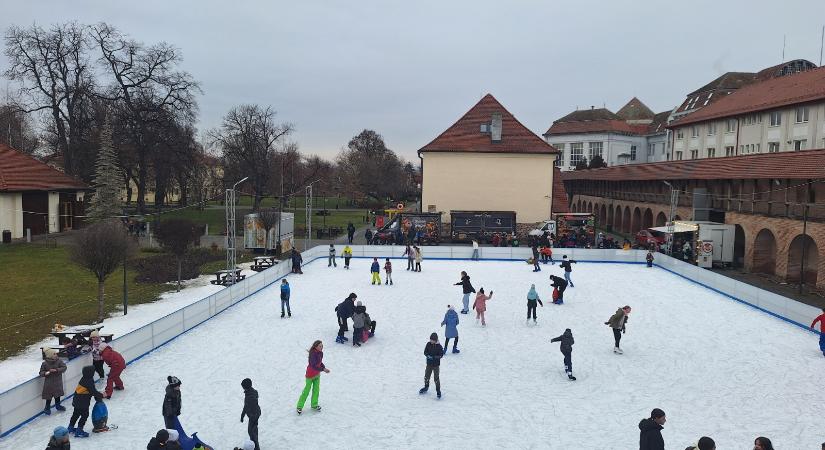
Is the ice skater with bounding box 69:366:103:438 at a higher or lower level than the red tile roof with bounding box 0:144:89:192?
lower

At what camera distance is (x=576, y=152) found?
94812 mm

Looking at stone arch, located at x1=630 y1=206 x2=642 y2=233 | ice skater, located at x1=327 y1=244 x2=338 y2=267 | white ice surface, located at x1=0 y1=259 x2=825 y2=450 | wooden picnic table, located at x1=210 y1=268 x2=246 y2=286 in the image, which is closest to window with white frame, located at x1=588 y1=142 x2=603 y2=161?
stone arch, located at x1=630 y1=206 x2=642 y2=233

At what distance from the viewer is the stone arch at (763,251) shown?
30.2m

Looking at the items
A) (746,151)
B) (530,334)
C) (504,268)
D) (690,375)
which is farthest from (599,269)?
(746,151)

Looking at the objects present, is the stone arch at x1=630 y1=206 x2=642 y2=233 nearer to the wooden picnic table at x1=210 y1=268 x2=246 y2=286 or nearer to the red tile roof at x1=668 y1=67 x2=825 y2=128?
the red tile roof at x1=668 y1=67 x2=825 y2=128

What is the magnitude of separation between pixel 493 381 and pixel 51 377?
28.7ft

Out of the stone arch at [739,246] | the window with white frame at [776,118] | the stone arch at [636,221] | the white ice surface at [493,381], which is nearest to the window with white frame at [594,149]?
the stone arch at [636,221]

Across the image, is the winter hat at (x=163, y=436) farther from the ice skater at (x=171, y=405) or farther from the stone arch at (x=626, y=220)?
the stone arch at (x=626, y=220)

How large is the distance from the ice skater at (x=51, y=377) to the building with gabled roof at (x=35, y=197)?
3347 centimetres

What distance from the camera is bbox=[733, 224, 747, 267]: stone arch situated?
107 ft

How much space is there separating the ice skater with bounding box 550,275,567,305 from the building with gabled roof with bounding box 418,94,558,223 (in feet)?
79.1

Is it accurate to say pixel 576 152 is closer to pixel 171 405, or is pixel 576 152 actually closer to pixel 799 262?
pixel 799 262

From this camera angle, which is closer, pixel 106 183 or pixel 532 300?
pixel 532 300

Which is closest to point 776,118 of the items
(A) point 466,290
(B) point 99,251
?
(A) point 466,290
